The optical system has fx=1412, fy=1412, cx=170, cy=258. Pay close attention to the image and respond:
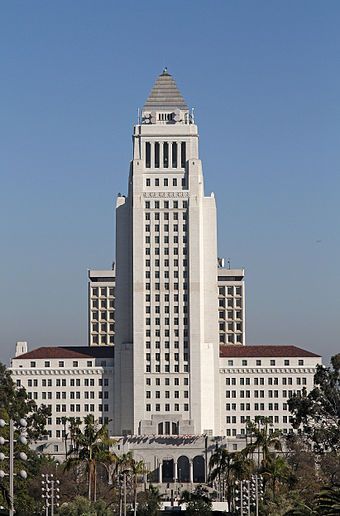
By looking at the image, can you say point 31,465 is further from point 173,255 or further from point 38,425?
point 173,255

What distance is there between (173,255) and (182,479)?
95.4ft

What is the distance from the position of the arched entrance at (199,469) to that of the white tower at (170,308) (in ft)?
12.1

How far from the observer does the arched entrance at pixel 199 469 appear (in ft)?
598

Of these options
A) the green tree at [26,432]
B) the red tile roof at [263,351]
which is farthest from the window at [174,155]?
the green tree at [26,432]

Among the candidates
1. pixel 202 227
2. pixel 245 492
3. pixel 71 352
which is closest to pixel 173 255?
pixel 202 227

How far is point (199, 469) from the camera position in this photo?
604 feet

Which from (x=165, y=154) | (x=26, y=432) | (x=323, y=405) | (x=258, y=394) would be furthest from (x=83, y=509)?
→ (x=165, y=154)

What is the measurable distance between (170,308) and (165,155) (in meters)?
21.0

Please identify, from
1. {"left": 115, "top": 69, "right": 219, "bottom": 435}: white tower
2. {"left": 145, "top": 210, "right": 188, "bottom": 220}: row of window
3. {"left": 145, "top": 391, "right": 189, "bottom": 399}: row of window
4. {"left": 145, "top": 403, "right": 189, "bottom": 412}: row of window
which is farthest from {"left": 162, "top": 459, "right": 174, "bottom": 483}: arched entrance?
{"left": 145, "top": 210, "right": 188, "bottom": 220}: row of window

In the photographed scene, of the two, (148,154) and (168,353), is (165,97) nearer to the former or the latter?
(148,154)

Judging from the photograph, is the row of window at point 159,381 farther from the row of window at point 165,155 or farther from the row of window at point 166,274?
the row of window at point 165,155

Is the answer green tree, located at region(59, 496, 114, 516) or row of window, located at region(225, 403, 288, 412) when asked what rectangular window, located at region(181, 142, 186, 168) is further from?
green tree, located at region(59, 496, 114, 516)

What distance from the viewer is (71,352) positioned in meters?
192

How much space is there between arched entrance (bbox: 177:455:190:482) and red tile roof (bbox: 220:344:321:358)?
15477mm
